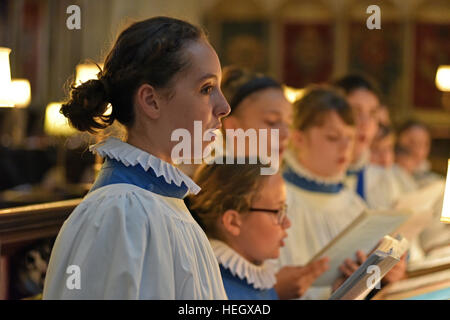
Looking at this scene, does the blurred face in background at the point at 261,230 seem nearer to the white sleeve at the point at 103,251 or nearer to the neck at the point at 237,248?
the neck at the point at 237,248

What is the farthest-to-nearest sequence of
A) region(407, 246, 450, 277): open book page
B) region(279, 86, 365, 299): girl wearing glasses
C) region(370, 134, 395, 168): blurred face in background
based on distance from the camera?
region(370, 134, 395, 168): blurred face in background < region(279, 86, 365, 299): girl wearing glasses < region(407, 246, 450, 277): open book page

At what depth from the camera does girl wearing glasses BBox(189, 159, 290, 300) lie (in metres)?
2.03

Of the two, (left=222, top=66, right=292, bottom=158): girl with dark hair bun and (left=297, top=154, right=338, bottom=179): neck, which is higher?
(left=222, top=66, right=292, bottom=158): girl with dark hair bun

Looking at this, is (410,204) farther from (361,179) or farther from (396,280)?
(361,179)

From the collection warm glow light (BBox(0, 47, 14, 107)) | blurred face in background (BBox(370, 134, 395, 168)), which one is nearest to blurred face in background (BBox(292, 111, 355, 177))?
warm glow light (BBox(0, 47, 14, 107))

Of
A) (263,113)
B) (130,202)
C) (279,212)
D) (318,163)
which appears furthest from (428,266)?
(130,202)

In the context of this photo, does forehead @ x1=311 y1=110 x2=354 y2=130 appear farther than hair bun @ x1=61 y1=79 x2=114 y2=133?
Yes

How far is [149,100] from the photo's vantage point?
146 centimetres

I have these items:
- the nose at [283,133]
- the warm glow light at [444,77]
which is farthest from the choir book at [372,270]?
the warm glow light at [444,77]

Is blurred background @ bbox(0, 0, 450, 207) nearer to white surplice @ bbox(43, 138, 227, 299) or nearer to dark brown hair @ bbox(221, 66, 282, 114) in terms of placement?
dark brown hair @ bbox(221, 66, 282, 114)

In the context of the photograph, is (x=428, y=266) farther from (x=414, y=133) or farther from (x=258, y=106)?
(x=414, y=133)

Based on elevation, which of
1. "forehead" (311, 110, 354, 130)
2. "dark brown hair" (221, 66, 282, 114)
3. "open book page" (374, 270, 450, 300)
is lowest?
"open book page" (374, 270, 450, 300)

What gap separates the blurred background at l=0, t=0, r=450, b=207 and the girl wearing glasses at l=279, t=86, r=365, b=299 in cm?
985

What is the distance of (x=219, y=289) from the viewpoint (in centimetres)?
143
